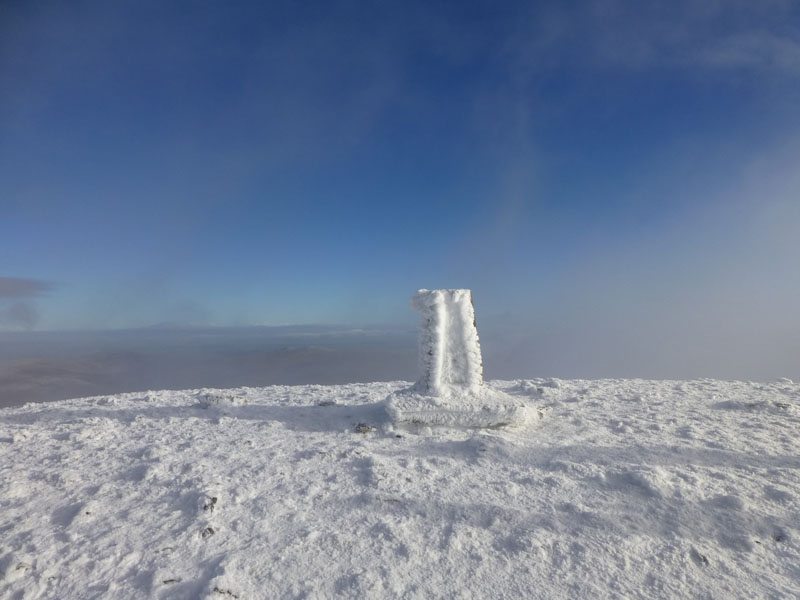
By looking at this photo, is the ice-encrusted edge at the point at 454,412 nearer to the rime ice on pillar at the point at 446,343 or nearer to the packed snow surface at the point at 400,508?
the packed snow surface at the point at 400,508

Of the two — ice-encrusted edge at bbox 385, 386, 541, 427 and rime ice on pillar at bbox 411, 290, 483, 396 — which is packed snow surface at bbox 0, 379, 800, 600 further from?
rime ice on pillar at bbox 411, 290, 483, 396

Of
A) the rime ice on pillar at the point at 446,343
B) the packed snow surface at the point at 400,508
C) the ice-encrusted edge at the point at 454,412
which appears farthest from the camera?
the rime ice on pillar at the point at 446,343

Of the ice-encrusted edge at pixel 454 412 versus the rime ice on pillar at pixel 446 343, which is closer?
the ice-encrusted edge at pixel 454 412

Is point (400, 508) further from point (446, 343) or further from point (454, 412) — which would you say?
point (446, 343)

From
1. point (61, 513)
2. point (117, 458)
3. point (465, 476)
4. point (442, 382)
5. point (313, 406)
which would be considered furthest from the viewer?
point (313, 406)

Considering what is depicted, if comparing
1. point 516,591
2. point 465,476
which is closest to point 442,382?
point 465,476

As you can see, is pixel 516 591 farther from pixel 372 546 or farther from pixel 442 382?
pixel 442 382

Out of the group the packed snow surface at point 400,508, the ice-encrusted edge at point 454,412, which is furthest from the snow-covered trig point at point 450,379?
the packed snow surface at point 400,508
